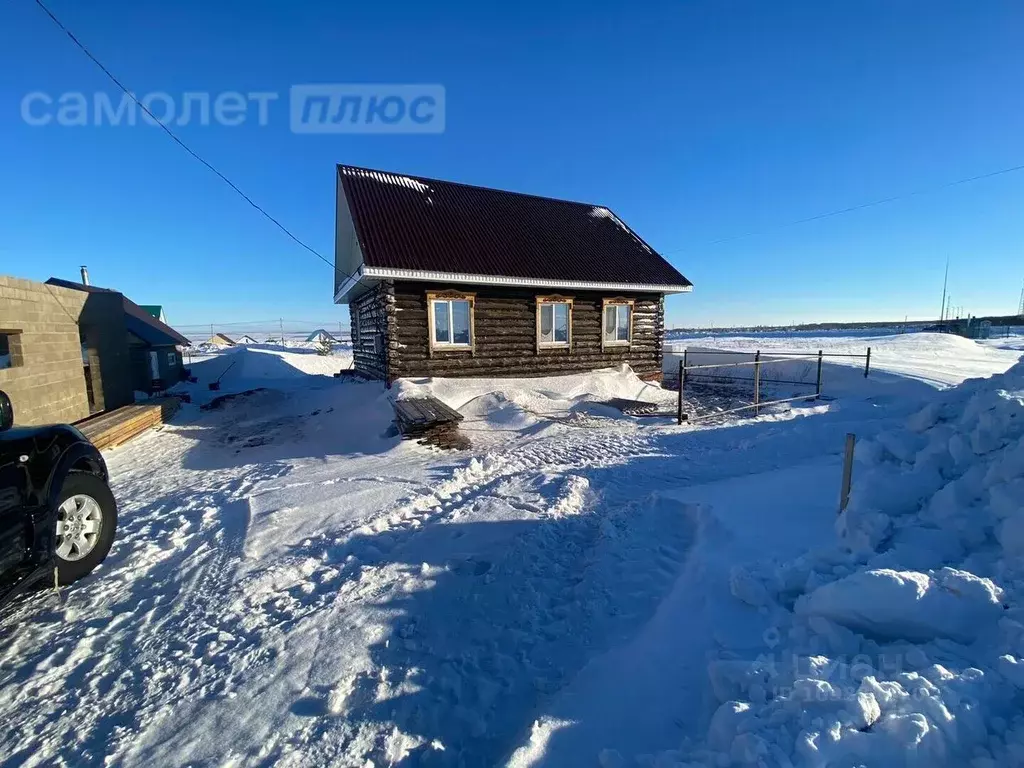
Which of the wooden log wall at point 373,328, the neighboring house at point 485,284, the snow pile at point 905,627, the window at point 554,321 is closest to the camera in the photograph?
the snow pile at point 905,627

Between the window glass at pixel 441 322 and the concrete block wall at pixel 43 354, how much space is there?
8408 millimetres

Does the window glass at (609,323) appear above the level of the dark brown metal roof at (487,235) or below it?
below

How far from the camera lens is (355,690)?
2.64 m

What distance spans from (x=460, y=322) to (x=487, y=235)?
327 centimetres

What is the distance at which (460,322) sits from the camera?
→ 11.8 meters

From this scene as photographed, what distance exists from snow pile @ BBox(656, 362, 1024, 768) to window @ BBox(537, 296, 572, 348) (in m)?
9.79

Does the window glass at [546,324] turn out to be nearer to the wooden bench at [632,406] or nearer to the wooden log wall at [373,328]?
the wooden bench at [632,406]

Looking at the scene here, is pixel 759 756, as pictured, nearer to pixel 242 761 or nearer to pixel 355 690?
pixel 355 690

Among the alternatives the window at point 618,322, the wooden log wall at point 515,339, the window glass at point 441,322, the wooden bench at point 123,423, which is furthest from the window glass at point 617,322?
the wooden bench at point 123,423

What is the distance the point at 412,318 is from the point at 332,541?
24.4 feet

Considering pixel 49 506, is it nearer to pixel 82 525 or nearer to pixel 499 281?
pixel 82 525

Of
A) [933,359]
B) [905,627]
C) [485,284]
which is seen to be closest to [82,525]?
[905,627]

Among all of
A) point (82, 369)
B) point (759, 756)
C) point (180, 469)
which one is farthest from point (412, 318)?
point (759, 756)

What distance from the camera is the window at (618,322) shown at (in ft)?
46.0
